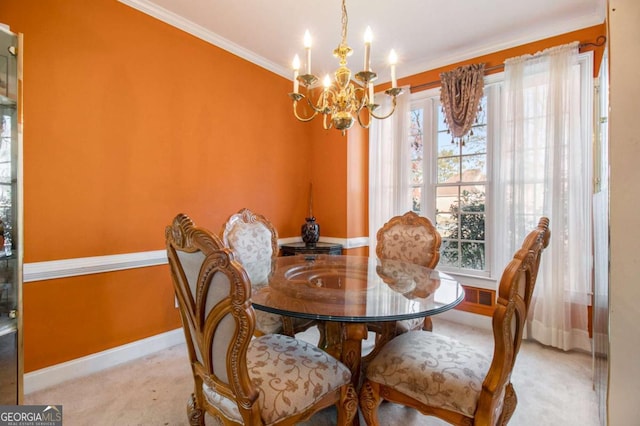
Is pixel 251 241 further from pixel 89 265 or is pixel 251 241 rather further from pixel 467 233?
pixel 467 233

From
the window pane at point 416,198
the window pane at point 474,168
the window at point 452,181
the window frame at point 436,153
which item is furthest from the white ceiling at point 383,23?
the window pane at point 416,198

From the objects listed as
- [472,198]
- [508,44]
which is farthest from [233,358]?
[508,44]

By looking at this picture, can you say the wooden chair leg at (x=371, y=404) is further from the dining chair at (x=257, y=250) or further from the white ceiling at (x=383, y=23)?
the white ceiling at (x=383, y=23)

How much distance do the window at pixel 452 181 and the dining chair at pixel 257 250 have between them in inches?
70.5

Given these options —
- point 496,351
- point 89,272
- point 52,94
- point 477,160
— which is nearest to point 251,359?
point 496,351

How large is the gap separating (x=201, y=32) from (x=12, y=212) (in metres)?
2.05

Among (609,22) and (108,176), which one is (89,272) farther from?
(609,22)

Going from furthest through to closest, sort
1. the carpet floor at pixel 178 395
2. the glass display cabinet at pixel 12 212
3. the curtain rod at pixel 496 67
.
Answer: the curtain rod at pixel 496 67, the carpet floor at pixel 178 395, the glass display cabinet at pixel 12 212

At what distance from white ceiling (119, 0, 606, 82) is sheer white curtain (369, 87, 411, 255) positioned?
0.60 metres

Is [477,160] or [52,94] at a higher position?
[52,94]

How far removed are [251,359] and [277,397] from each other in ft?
0.72

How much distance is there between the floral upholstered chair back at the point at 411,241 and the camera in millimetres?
2288

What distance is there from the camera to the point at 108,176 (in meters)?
2.21

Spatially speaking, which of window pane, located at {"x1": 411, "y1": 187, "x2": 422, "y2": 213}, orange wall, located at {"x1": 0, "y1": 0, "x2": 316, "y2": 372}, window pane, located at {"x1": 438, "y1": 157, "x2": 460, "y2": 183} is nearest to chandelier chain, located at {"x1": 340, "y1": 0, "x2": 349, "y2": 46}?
orange wall, located at {"x1": 0, "y1": 0, "x2": 316, "y2": 372}
